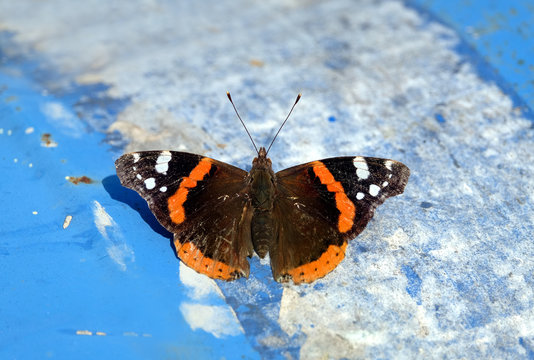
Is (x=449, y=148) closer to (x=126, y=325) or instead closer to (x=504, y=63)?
(x=504, y=63)

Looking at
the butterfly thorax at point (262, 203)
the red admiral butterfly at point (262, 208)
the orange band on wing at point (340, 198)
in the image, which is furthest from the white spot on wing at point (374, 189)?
the butterfly thorax at point (262, 203)

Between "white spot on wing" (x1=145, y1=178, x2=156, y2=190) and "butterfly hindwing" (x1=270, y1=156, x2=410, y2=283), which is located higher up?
"white spot on wing" (x1=145, y1=178, x2=156, y2=190)

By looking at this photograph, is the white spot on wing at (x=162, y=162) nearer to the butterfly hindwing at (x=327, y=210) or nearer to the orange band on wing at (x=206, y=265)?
the orange band on wing at (x=206, y=265)

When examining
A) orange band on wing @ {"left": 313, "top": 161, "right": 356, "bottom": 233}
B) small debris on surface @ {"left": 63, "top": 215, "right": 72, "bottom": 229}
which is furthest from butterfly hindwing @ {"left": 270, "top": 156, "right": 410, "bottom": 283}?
small debris on surface @ {"left": 63, "top": 215, "right": 72, "bottom": 229}

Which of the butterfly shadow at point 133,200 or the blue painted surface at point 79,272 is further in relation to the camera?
the butterfly shadow at point 133,200

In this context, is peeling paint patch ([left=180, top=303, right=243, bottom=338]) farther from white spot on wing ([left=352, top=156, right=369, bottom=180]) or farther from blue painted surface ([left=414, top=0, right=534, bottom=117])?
blue painted surface ([left=414, top=0, right=534, bottom=117])

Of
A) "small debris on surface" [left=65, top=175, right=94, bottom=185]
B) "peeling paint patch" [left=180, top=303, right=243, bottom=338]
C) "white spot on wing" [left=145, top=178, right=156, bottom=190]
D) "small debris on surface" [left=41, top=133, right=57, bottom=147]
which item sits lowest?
"peeling paint patch" [left=180, top=303, right=243, bottom=338]

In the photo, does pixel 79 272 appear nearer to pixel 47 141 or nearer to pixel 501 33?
pixel 47 141

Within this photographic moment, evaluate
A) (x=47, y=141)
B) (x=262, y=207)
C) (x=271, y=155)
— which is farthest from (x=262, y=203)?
(x=47, y=141)
